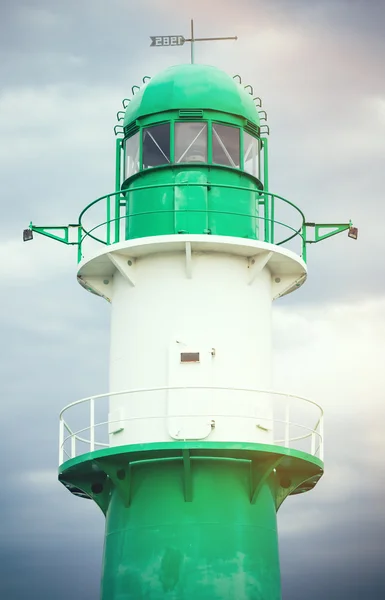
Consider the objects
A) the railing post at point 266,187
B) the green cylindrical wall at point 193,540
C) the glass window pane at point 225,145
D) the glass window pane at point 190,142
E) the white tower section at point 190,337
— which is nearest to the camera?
the green cylindrical wall at point 193,540

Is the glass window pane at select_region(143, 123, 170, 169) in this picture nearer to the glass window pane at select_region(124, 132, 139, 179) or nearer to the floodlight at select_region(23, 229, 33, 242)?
the glass window pane at select_region(124, 132, 139, 179)

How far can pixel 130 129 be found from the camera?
102 feet

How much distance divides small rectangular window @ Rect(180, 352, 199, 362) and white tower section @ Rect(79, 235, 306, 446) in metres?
0.02

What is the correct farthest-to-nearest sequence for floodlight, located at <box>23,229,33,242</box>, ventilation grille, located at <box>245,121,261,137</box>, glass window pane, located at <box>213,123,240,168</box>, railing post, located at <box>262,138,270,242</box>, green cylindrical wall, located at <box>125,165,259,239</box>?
1. ventilation grille, located at <box>245,121,261,137</box>
2. floodlight, located at <box>23,229,33,242</box>
3. glass window pane, located at <box>213,123,240,168</box>
4. railing post, located at <box>262,138,270,242</box>
5. green cylindrical wall, located at <box>125,165,259,239</box>

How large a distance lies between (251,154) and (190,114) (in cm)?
194

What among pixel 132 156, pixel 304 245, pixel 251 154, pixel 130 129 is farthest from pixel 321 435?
pixel 130 129

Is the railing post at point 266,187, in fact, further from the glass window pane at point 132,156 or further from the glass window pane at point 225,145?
the glass window pane at point 132,156

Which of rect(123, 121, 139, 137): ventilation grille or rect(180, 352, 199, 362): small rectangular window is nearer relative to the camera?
rect(180, 352, 199, 362): small rectangular window

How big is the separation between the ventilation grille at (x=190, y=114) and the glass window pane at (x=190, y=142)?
0.18 m

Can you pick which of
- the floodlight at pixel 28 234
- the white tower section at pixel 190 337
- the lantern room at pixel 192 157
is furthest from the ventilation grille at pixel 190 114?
the floodlight at pixel 28 234

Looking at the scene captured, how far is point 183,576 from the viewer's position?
26.8m

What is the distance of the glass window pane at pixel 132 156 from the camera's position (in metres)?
30.7

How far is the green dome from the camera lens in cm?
3030

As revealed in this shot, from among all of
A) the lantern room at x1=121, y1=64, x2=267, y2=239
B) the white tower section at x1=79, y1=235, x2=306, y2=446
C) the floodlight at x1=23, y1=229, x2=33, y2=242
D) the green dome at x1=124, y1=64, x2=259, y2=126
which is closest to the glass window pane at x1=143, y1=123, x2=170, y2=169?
the lantern room at x1=121, y1=64, x2=267, y2=239
